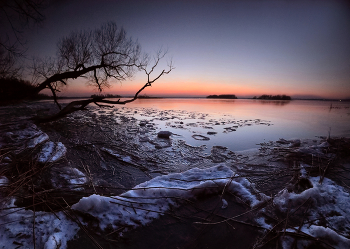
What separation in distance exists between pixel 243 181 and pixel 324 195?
4.16ft

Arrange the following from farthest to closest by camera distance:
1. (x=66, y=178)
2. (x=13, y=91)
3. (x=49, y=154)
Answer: (x=13, y=91)
(x=49, y=154)
(x=66, y=178)

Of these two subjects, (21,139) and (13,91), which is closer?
(21,139)

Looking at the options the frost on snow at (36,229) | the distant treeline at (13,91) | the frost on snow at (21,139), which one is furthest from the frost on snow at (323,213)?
the distant treeline at (13,91)

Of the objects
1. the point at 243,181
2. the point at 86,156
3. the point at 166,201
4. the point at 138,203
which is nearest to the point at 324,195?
the point at 243,181

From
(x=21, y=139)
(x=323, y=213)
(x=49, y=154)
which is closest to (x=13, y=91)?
(x=21, y=139)

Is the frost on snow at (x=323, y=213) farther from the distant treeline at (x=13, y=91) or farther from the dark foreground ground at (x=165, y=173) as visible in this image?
the distant treeline at (x=13, y=91)

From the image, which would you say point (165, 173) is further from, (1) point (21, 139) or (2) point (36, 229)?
(1) point (21, 139)

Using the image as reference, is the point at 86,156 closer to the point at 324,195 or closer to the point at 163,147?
the point at 163,147

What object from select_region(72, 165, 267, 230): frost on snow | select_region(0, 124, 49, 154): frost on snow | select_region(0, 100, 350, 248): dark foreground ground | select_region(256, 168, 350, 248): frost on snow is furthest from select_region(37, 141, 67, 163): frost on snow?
select_region(256, 168, 350, 248): frost on snow

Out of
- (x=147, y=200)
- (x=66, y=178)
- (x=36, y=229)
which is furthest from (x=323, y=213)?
(x=66, y=178)

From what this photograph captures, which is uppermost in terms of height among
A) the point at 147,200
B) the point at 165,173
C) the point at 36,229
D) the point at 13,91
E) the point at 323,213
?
the point at 13,91

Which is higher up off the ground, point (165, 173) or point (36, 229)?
point (36, 229)

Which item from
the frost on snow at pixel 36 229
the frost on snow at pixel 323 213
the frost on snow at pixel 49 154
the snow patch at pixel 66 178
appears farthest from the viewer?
the frost on snow at pixel 49 154

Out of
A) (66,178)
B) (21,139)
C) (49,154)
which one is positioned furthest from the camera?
(21,139)
